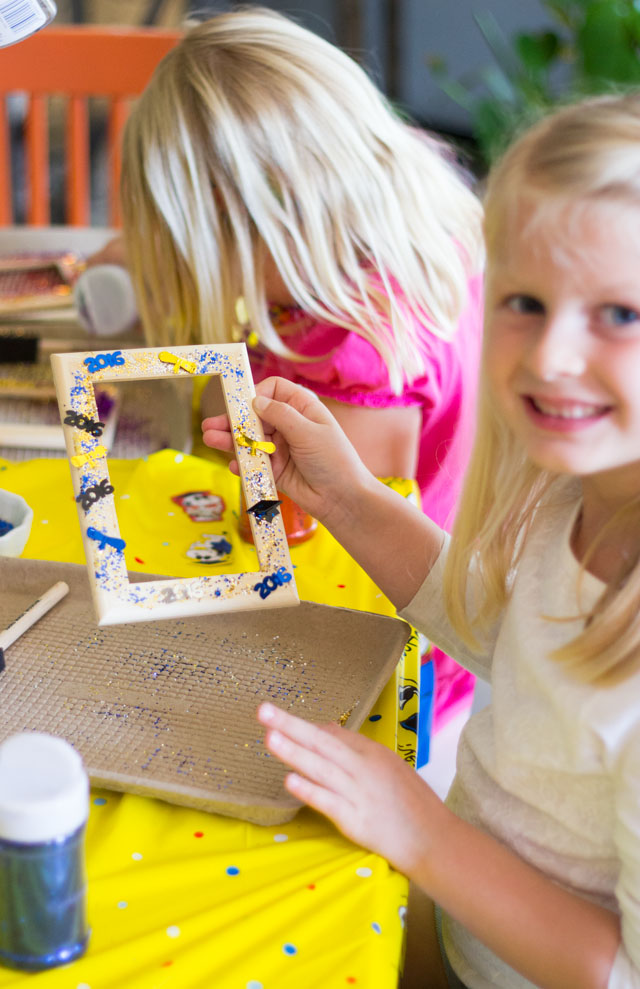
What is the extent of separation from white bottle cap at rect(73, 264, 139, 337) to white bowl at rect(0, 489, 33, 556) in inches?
26.9

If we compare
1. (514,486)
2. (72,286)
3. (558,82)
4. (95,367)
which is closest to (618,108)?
(514,486)

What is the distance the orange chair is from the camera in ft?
7.14

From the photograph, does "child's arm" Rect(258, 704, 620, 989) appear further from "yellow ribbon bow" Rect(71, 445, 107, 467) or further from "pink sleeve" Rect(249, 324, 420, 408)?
"pink sleeve" Rect(249, 324, 420, 408)

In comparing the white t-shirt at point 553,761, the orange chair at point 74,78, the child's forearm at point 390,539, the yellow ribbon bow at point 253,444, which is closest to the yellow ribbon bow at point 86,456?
the yellow ribbon bow at point 253,444

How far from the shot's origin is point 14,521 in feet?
3.07

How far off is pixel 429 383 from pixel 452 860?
703 mm

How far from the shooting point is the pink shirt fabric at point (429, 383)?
1190mm

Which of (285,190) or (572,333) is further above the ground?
(572,333)

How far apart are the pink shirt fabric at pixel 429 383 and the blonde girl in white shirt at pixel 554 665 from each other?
429 mm

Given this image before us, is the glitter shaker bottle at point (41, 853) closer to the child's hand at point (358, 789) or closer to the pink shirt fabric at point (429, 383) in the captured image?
the child's hand at point (358, 789)

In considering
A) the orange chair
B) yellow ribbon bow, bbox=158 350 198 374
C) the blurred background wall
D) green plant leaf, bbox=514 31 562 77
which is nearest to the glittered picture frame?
yellow ribbon bow, bbox=158 350 198 374

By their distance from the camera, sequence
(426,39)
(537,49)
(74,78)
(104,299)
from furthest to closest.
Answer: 1. (426,39)
2. (537,49)
3. (74,78)
4. (104,299)

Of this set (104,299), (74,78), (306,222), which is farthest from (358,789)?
(74,78)

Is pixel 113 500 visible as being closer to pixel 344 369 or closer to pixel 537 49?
pixel 344 369
